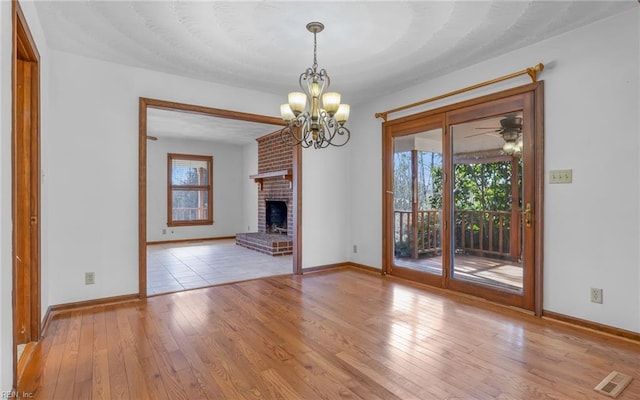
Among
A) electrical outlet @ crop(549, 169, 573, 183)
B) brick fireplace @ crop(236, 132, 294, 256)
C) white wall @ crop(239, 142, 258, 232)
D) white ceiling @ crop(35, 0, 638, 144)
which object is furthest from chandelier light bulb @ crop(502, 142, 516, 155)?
white wall @ crop(239, 142, 258, 232)

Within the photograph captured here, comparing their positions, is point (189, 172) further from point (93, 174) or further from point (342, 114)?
point (342, 114)

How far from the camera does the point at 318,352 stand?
7.54 ft

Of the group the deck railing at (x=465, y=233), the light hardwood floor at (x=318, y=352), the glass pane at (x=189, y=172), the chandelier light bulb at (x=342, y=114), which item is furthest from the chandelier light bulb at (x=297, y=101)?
the glass pane at (x=189, y=172)

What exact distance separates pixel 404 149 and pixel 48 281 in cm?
411

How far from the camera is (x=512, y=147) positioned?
3.29 meters

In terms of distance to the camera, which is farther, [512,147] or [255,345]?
[512,147]

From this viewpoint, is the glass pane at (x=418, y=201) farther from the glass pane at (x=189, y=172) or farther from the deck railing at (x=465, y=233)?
the glass pane at (x=189, y=172)

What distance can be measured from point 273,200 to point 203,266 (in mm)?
2577

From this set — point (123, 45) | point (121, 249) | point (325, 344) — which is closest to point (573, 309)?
point (325, 344)

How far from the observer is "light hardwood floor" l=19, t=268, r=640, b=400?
1867 mm

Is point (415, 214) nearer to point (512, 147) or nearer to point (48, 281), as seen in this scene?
point (512, 147)

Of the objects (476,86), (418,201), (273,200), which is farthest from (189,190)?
(476,86)

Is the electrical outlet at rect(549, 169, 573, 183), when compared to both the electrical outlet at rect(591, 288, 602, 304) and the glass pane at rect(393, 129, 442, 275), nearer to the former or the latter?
the electrical outlet at rect(591, 288, 602, 304)

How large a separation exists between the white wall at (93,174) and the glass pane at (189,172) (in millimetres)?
4837
